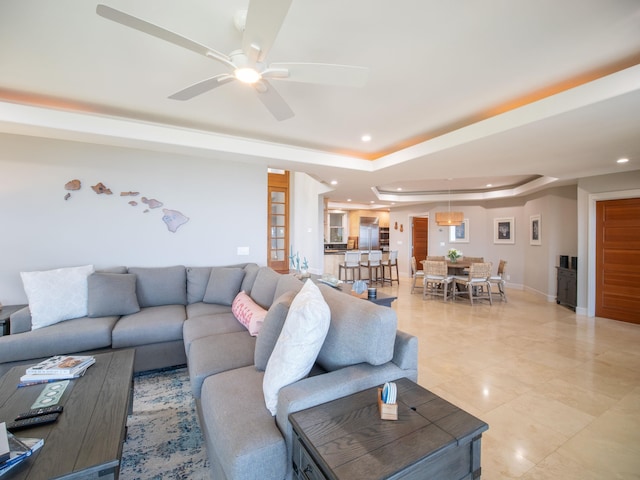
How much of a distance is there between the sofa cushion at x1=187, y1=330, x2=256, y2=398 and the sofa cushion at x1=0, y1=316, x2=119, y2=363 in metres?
1.03

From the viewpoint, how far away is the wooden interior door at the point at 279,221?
21.2 ft

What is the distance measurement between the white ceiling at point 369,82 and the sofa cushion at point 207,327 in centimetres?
209

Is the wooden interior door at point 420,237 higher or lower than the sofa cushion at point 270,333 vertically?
higher

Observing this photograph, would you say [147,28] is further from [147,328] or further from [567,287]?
[567,287]

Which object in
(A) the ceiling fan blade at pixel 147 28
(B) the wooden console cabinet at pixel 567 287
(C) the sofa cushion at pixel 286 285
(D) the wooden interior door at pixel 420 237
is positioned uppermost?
(A) the ceiling fan blade at pixel 147 28

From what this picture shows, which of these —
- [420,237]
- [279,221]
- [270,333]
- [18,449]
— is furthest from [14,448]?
[420,237]

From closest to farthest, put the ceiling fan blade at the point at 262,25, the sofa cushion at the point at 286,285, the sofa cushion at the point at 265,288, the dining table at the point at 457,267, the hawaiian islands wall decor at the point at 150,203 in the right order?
the ceiling fan blade at the point at 262,25, the sofa cushion at the point at 286,285, the sofa cushion at the point at 265,288, the hawaiian islands wall decor at the point at 150,203, the dining table at the point at 457,267

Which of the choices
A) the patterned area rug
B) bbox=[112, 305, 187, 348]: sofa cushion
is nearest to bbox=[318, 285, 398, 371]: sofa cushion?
the patterned area rug

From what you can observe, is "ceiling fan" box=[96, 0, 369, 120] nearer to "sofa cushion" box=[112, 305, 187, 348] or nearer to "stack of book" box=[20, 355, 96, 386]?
"stack of book" box=[20, 355, 96, 386]

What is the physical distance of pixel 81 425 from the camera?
137 cm

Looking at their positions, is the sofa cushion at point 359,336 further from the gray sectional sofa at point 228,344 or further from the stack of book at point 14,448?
the stack of book at point 14,448

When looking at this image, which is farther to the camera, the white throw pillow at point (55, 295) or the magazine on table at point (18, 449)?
the white throw pillow at point (55, 295)

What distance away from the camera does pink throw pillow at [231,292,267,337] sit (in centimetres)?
241

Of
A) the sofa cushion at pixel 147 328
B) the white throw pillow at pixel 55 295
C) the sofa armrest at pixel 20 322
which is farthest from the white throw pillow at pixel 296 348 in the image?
the sofa armrest at pixel 20 322
